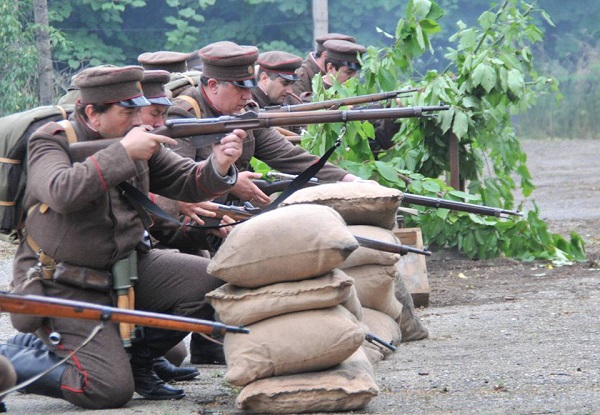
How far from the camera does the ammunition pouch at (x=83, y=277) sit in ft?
17.0

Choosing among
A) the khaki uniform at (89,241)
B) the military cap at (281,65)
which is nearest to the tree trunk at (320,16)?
the military cap at (281,65)

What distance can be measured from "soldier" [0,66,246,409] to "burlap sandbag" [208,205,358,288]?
16.9 inches

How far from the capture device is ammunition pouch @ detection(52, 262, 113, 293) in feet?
17.0

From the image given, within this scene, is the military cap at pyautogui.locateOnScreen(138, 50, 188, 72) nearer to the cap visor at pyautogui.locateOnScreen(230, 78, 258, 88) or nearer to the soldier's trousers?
the cap visor at pyautogui.locateOnScreen(230, 78, 258, 88)

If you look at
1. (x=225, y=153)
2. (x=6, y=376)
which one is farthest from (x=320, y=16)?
(x=6, y=376)

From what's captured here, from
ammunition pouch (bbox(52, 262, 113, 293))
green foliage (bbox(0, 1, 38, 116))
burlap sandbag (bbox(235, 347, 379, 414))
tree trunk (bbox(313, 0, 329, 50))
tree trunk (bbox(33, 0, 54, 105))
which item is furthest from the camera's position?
tree trunk (bbox(313, 0, 329, 50))

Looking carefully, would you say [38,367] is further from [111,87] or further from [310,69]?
[310,69]

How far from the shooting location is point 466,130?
9727 millimetres

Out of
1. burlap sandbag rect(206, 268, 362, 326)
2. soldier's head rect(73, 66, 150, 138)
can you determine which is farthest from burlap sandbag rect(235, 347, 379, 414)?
soldier's head rect(73, 66, 150, 138)

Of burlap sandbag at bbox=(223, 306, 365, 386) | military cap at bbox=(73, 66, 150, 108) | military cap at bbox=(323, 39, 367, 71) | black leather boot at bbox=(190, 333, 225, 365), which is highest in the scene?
military cap at bbox=(73, 66, 150, 108)

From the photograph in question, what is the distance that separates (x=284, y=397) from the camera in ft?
16.2

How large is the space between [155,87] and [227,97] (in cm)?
62

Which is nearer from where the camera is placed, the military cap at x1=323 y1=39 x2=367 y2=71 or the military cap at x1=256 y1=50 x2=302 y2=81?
the military cap at x1=256 y1=50 x2=302 y2=81

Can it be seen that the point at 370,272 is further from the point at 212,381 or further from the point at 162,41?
the point at 162,41
